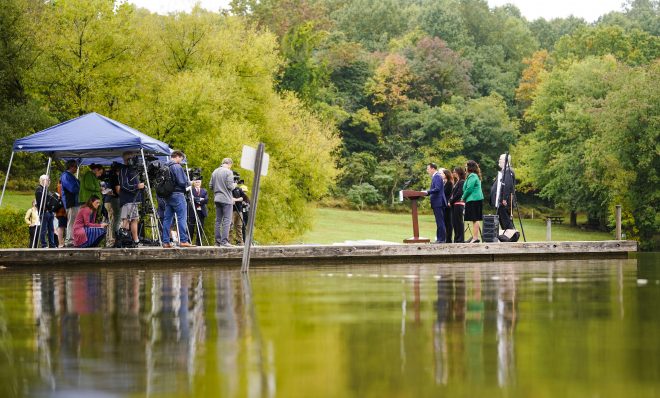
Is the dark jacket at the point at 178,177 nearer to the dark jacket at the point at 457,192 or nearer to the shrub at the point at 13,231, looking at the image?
the dark jacket at the point at 457,192

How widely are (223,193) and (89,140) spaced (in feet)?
10.3

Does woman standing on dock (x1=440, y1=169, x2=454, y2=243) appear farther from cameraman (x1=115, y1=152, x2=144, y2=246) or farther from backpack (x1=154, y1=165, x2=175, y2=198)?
cameraman (x1=115, y1=152, x2=144, y2=246)

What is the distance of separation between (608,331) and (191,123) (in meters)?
40.1

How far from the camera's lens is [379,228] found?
291 ft

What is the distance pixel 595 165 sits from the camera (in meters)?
82.6

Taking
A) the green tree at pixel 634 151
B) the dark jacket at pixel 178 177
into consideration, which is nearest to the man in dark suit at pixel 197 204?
the dark jacket at pixel 178 177

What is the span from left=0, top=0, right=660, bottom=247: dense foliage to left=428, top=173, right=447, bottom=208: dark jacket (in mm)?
21531

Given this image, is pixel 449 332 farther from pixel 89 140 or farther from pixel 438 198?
pixel 438 198

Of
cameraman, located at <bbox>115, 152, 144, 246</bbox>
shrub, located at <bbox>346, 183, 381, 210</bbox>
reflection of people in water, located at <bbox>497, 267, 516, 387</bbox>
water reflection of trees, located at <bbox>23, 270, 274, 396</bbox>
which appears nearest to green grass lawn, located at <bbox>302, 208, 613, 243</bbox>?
shrub, located at <bbox>346, 183, 381, 210</bbox>

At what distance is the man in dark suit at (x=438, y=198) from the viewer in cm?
2800

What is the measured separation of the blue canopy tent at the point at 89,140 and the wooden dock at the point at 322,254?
1.97 m

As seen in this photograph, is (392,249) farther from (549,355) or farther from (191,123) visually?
(191,123)

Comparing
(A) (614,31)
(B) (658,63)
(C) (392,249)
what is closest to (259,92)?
(C) (392,249)

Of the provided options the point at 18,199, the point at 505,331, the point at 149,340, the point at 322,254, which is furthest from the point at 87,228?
the point at 18,199
